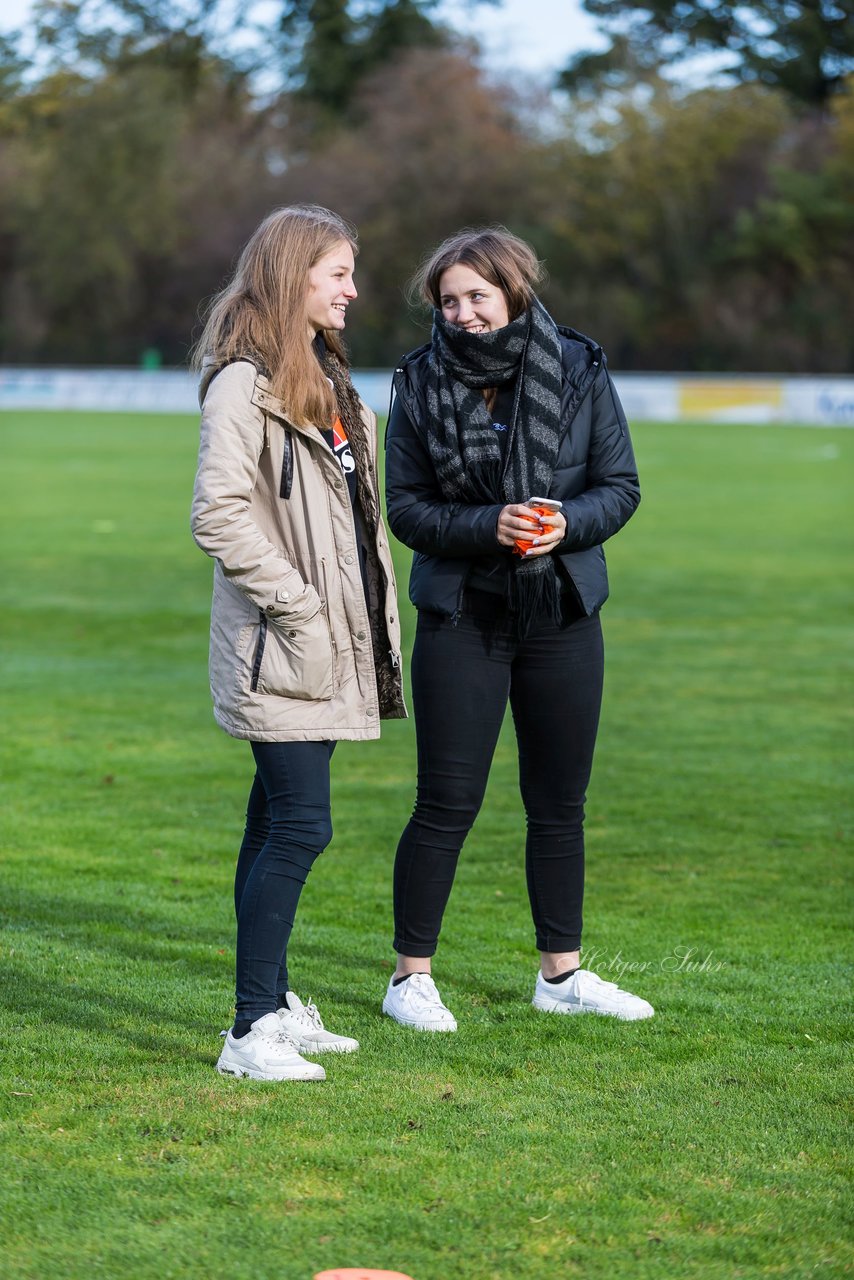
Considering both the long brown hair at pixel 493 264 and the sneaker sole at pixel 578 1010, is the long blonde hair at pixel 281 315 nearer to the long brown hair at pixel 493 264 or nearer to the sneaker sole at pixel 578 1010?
the long brown hair at pixel 493 264

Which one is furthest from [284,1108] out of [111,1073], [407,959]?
[407,959]

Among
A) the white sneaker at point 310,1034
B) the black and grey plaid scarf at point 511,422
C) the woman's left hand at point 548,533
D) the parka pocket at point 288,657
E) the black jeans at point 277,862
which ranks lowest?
the white sneaker at point 310,1034

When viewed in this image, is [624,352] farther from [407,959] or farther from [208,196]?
[407,959]

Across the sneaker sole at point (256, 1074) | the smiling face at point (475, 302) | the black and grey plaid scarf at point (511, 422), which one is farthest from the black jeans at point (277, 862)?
the smiling face at point (475, 302)

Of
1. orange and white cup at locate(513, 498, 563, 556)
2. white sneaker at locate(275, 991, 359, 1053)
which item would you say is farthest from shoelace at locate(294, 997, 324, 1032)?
orange and white cup at locate(513, 498, 563, 556)

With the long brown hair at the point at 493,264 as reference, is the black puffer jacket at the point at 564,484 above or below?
below

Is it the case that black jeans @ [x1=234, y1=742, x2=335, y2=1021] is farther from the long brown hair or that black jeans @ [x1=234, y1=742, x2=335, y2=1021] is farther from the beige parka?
the long brown hair

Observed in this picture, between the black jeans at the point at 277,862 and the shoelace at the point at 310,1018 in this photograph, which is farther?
the shoelace at the point at 310,1018

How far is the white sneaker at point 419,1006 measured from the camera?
447 cm

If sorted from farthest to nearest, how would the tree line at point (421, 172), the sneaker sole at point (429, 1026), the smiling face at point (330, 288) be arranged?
the tree line at point (421, 172) → the sneaker sole at point (429, 1026) → the smiling face at point (330, 288)

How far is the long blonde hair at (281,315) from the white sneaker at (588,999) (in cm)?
171

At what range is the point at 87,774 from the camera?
7941 mm

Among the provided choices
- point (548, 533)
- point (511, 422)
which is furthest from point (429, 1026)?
point (511, 422)

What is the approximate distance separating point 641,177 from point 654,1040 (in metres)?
62.0
